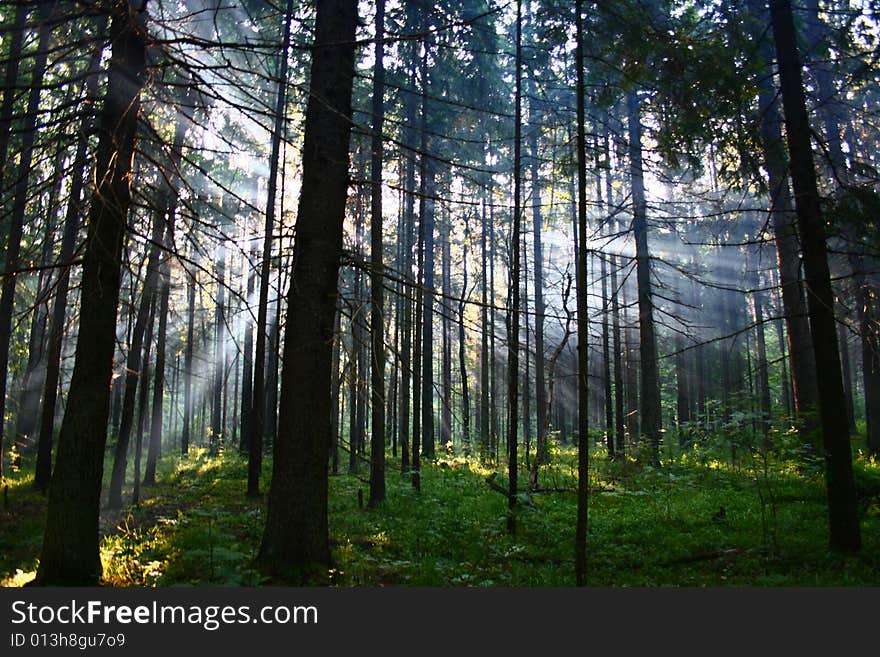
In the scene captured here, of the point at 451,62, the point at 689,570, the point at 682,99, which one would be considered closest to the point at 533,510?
the point at 689,570

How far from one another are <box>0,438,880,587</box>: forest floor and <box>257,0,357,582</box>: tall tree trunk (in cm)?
46

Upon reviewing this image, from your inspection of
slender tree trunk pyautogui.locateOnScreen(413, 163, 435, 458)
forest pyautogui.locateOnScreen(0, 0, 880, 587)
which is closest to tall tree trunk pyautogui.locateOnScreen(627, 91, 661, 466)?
forest pyautogui.locateOnScreen(0, 0, 880, 587)

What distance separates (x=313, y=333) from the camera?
19.4ft

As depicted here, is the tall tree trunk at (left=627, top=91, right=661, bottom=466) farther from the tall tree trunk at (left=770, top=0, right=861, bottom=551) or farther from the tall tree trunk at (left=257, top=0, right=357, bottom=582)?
the tall tree trunk at (left=257, top=0, right=357, bottom=582)

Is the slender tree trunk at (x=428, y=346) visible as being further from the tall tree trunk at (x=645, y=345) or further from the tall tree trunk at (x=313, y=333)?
the tall tree trunk at (x=313, y=333)

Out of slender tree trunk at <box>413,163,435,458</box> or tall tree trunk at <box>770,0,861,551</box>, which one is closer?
tall tree trunk at <box>770,0,861,551</box>

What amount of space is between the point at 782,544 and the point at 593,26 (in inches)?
315

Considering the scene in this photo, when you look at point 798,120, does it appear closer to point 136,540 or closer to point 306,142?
point 306,142

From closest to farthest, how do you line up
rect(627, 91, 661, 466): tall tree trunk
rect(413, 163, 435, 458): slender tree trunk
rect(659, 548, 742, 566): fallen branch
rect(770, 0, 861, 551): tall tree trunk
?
rect(770, 0, 861, 551): tall tree trunk
rect(659, 548, 742, 566): fallen branch
rect(627, 91, 661, 466): tall tree trunk
rect(413, 163, 435, 458): slender tree trunk

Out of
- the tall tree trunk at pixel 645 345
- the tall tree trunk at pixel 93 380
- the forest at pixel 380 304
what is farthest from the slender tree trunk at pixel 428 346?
the tall tree trunk at pixel 93 380

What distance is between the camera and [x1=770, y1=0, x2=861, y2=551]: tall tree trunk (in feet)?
23.4

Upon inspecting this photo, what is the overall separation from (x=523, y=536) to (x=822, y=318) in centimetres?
571

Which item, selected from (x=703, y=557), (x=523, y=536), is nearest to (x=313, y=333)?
(x=523, y=536)

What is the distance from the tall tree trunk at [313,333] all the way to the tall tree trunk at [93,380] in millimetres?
1741
